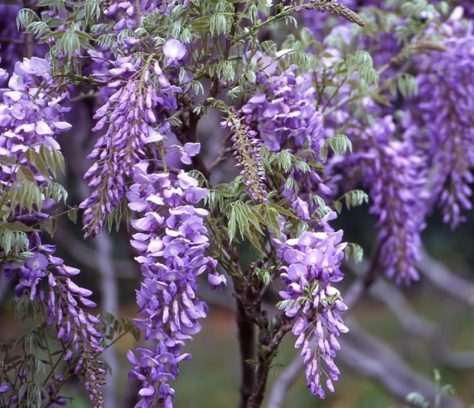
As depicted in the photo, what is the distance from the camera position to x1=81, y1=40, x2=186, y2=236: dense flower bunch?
122 cm

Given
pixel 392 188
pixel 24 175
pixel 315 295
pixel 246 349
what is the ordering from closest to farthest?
pixel 24 175, pixel 315 295, pixel 246 349, pixel 392 188

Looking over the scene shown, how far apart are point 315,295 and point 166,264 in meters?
0.28

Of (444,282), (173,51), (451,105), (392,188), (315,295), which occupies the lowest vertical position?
(444,282)

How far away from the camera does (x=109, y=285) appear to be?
3535mm

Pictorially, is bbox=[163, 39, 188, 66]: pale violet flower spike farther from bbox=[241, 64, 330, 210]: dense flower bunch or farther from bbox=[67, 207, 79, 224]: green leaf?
bbox=[67, 207, 79, 224]: green leaf

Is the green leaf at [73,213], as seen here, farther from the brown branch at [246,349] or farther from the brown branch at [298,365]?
the brown branch at [298,365]

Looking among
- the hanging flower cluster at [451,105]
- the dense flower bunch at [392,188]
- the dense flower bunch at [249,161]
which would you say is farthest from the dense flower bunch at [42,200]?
the hanging flower cluster at [451,105]

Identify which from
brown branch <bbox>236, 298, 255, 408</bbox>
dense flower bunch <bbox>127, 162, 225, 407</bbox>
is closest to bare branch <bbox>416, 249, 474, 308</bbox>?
brown branch <bbox>236, 298, 255, 408</bbox>

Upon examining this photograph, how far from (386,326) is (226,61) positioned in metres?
6.05

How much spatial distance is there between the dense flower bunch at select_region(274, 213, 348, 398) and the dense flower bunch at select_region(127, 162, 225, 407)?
0.16 meters

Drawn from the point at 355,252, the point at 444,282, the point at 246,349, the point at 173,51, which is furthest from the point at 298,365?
the point at 444,282

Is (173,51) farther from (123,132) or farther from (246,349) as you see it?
(246,349)

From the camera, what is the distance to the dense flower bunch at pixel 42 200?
1286 millimetres

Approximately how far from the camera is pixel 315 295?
1.27 m
